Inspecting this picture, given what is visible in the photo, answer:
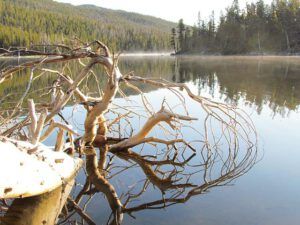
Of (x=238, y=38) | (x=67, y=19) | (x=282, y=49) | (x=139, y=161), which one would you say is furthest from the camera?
(x=67, y=19)

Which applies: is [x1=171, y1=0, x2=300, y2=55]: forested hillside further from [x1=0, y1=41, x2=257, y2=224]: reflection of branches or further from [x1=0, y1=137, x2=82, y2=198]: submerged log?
[x1=0, y1=137, x2=82, y2=198]: submerged log

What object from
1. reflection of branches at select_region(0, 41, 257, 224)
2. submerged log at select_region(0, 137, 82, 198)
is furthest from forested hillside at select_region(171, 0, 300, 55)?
submerged log at select_region(0, 137, 82, 198)

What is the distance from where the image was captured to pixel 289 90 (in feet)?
59.9

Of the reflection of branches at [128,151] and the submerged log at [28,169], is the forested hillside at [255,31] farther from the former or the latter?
the submerged log at [28,169]

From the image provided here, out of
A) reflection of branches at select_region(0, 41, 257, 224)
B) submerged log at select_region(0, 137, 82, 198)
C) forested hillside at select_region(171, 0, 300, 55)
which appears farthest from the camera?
forested hillside at select_region(171, 0, 300, 55)

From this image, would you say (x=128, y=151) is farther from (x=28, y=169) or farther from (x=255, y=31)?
(x=255, y=31)

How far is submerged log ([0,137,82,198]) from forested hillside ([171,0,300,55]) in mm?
65926

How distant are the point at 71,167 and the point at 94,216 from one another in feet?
3.51

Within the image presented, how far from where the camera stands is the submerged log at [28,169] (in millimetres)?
4367

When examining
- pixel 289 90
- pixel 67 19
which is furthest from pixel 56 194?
pixel 67 19

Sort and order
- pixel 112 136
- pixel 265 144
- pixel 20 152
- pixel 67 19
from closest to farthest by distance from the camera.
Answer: pixel 20 152, pixel 265 144, pixel 112 136, pixel 67 19

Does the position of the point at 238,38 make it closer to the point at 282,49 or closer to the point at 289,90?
the point at 282,49

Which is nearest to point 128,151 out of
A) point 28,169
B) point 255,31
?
point 28,169

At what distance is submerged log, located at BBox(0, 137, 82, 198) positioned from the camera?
172 inches
